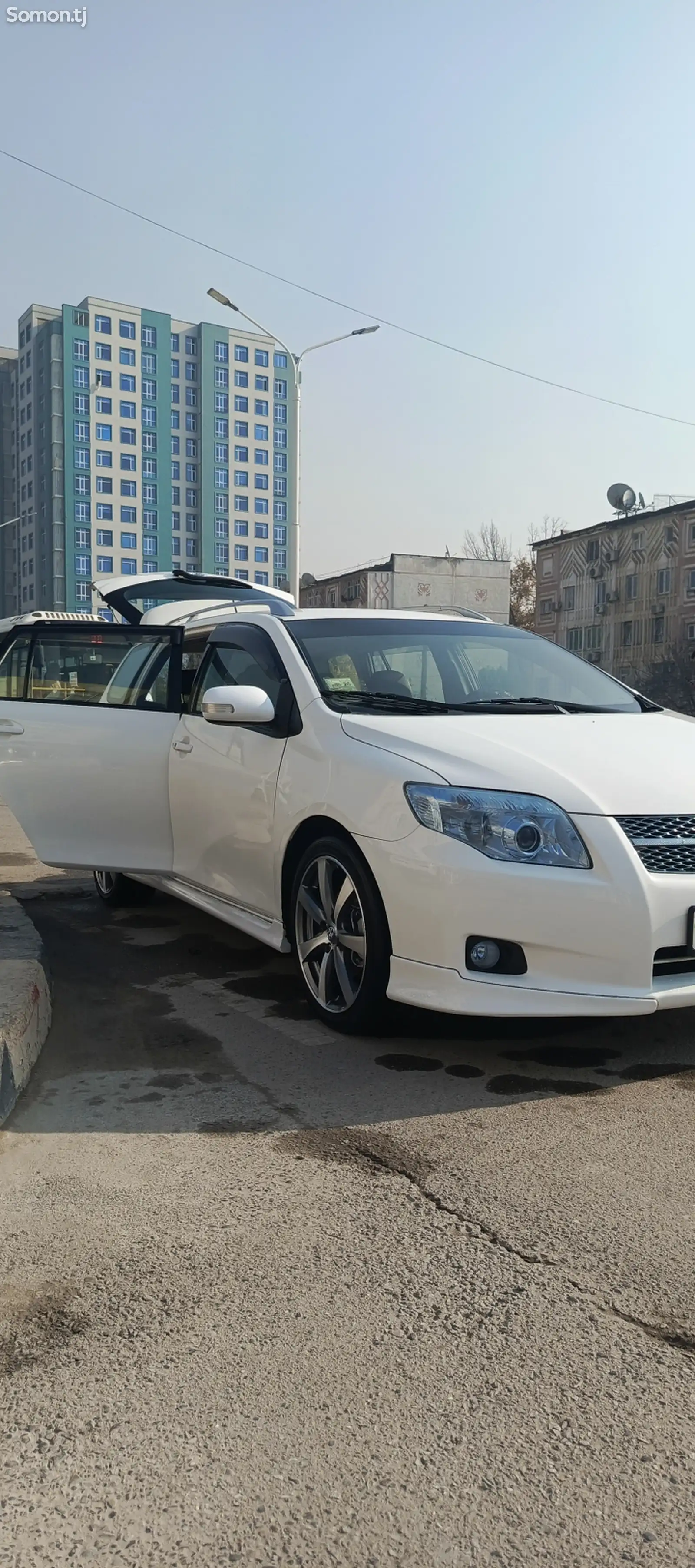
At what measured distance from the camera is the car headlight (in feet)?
12.0

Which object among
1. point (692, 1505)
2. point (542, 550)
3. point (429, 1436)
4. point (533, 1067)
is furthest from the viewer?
point (542, 550)

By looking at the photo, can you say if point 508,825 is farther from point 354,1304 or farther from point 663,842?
point 354,1304

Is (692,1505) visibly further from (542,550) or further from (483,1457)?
(542,550)

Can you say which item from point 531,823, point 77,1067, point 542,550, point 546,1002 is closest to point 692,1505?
point 546,1002

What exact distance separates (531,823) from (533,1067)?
2.77 feet

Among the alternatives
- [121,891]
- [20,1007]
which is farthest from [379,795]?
[121,891]

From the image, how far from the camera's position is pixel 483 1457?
6.33ft

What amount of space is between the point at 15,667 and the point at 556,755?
3.55 metres

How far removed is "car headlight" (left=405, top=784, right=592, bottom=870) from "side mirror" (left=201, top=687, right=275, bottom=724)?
1083mm

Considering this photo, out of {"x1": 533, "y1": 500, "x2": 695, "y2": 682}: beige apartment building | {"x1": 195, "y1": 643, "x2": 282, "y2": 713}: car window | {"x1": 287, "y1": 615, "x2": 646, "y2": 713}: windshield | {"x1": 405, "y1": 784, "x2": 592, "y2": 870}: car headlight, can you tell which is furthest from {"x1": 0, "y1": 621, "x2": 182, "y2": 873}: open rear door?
{"x1": 533, "y1": 500, "x2": 695, "y2": 682}: beige apartment building

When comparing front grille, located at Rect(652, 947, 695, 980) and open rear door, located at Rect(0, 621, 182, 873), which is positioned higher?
open rear door, located at Rect(0, 621, 182, 873)

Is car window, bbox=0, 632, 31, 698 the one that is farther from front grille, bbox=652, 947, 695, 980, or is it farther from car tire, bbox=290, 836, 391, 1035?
front grille, bbox=652, 947, 695, 980

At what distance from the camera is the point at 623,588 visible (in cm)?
6481

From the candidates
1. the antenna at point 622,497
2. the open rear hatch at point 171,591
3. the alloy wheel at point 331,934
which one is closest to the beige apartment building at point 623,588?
the antenna at point 622,497
